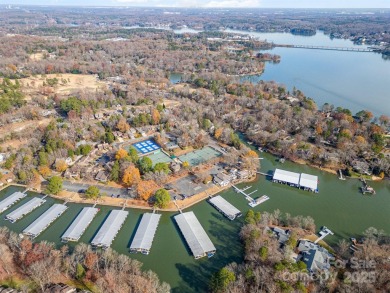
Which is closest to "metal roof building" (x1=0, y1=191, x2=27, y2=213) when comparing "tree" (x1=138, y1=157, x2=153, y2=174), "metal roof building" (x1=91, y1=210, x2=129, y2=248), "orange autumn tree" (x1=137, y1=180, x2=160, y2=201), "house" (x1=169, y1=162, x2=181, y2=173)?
"metal roof building" (x1=91, y1=210, x2=129, y2=248)

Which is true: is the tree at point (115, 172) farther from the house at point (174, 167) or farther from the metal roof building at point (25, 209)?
the metal roof building at point (25, 209)

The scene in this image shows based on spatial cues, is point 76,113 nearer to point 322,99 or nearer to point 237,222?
point 237,222

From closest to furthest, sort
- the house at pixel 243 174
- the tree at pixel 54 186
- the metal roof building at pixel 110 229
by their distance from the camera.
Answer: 1. the metal roof building at pixel 110 229
2. the tree at pixel 54 186
3. the house at pixel 243 174

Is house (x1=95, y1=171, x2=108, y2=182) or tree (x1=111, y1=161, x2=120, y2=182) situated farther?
house (x1=95, y1=171, x2=108, y2=182)

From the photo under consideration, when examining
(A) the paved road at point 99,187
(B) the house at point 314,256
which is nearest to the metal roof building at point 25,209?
(A) the paved road at point 99,187

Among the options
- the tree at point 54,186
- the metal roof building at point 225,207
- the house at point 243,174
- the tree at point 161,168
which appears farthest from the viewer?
the house at point 243,174

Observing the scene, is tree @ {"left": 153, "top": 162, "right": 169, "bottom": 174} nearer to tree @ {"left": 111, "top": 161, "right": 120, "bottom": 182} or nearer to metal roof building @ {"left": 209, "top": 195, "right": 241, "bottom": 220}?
tree @ {"left": 111, "top": 161, "right": 120, "bottom": 182}

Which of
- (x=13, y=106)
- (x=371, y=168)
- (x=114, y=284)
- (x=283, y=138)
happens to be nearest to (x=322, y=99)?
(x=283, y=138)
